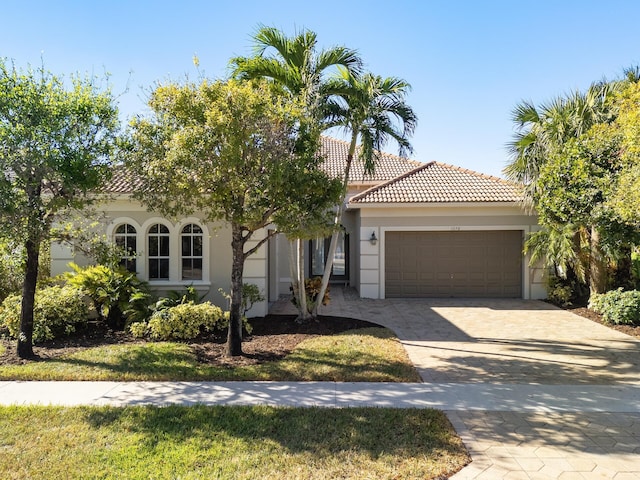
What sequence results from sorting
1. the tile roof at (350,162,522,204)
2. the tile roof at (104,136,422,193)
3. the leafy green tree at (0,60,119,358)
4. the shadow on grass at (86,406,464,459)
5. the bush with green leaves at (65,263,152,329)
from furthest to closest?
the tile roof at (104,136,422,193), the tile roof at (350,162,522,204), the bush with green leaves at (65,263,152,329), the leafy green tree at (0,60,119,358), the shadow on grass at (86,406,464,459)

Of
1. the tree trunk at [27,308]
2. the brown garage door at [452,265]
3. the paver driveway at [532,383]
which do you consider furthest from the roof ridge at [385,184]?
the tree trunk at [27,308]

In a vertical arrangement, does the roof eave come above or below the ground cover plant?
above

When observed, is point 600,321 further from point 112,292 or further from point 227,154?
point 112,292

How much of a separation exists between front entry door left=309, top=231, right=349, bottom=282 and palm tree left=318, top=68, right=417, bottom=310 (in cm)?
895

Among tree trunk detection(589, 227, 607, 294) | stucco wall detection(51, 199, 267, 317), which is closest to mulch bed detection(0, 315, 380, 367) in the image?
stucco wall detection(51, 199, 267, 317)

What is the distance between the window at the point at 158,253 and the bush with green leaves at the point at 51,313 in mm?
2109

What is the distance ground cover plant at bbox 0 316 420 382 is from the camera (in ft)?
21.9

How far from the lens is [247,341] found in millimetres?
8922

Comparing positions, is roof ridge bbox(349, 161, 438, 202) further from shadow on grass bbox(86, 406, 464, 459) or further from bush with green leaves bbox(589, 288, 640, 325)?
shadow on grass bbox(86, 406, 464, 459)

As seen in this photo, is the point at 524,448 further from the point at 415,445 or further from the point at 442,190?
the point at 442,190

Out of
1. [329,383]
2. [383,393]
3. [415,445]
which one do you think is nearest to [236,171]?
[329,383]

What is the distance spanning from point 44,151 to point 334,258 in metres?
13.3

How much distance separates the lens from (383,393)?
594cm

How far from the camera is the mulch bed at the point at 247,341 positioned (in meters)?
7.65
